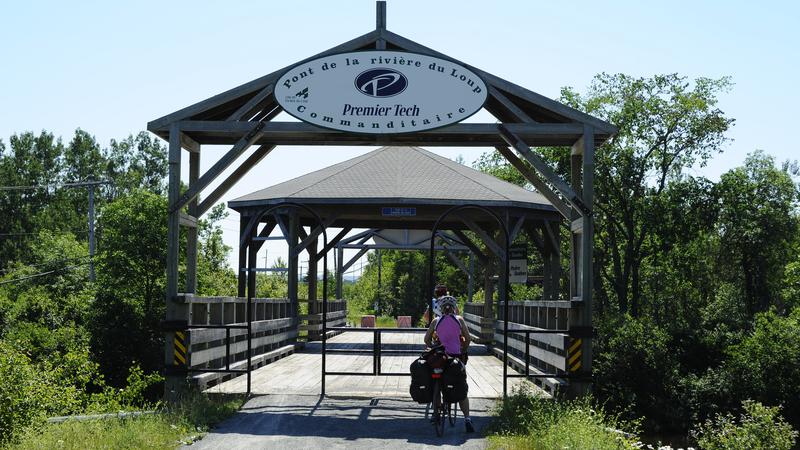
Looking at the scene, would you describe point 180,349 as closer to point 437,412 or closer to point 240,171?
point 240,171

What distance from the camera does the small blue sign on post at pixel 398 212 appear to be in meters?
24.9

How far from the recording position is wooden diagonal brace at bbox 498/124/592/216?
14.0m

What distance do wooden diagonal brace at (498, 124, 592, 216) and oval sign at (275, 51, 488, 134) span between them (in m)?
0.59

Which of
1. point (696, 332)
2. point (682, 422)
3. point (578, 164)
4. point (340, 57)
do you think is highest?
point (340, 57)

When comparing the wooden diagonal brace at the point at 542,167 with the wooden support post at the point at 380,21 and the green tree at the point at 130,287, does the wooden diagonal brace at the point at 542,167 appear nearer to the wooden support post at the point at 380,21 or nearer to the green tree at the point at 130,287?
the wooden support post at the point at 380,21

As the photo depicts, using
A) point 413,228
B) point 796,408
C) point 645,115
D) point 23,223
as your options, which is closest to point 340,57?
point 796,408

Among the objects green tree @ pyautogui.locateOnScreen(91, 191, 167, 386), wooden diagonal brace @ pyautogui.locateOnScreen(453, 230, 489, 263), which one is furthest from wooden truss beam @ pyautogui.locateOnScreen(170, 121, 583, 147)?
wooden diagonal brace @ pyautogui.locateOnScreen(453, 230, 489, 263)

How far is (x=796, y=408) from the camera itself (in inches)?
905

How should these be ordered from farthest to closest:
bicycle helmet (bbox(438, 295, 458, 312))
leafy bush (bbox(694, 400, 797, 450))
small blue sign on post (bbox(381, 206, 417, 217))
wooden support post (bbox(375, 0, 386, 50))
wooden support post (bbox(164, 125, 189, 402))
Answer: small blue sign on post (bbox(381, 206, 417, 217)), wooden support post (bbox(375, 0, 386, 50)), wooden support post (bbox(164, 125, 189, 402)), bicycle helmet (bbox(438, 295, 458, 312)), leafy bush (bbox(694, 400, 797, 450))

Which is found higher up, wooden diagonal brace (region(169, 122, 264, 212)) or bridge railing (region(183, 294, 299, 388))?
wooden diagonal brace (region(169, 122, 264, 212))

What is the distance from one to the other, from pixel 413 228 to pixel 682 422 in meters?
12.3

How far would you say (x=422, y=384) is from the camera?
11414 mm

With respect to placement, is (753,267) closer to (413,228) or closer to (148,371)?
(413,228)

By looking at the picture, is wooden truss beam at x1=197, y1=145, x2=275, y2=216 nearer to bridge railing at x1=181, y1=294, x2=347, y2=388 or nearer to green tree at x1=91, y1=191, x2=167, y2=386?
bridge railing at x1=181, y1=294, x2=347, y2=388
